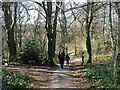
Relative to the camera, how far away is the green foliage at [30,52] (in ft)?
61.9

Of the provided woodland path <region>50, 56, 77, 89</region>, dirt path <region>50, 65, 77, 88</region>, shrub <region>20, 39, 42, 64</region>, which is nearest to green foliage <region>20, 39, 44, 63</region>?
shrub <region>20, 39, 42, 64</region>

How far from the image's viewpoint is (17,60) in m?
19.1

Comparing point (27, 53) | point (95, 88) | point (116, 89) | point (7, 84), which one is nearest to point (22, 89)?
point (7, 84)

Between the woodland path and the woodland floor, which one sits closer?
the woodland path

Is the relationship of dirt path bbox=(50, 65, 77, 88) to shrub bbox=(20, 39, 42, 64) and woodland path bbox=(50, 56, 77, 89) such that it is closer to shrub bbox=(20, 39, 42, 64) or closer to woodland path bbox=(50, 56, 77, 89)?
woodland path bbox=(50, 56, 77, 89)

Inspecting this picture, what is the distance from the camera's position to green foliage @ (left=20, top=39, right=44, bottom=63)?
18875mm

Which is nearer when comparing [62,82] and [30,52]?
[62,82]

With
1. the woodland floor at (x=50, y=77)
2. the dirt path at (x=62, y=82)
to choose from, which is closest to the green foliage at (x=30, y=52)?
the woodland floor at (x=50, y=77)

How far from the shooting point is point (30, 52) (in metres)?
19.0

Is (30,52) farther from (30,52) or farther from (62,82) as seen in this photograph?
(62,82)

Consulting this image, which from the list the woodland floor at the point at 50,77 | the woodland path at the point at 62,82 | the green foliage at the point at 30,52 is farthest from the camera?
the green foliage at the point at 30,52

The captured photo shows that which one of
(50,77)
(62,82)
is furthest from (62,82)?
(50,77)

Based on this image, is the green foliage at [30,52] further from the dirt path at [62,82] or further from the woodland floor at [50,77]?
the dirt path at [62,82]

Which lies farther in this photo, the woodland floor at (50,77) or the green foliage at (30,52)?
the green foliage at (30,52)
